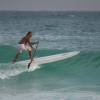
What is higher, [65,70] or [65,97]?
[65,97]

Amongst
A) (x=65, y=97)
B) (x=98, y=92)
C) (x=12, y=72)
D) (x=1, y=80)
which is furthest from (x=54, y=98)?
(x=12, y=72)

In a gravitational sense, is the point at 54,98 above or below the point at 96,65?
above

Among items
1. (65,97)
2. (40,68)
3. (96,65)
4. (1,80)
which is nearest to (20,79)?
(1,80)

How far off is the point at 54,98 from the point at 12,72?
395 cm

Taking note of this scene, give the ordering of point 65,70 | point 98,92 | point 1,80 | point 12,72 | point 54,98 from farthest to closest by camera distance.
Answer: point 65,70, point 12,72, point 1,80, point 98,92, point 54,98

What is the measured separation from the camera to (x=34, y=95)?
40.8 feet

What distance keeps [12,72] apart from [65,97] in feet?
12.9

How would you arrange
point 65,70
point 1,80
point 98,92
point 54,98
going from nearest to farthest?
point 54,98 → point 98,92 → point 1,80 → point 65,70

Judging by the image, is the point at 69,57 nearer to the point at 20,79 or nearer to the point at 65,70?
the point at 65,70

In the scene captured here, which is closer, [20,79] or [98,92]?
[98,92]

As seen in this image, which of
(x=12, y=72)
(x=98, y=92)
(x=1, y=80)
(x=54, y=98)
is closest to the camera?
(x=54, y=98)

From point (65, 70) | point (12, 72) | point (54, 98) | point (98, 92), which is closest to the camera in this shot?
point (54, 98)

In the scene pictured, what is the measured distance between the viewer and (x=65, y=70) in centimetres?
1705

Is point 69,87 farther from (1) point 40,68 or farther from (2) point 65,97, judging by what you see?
(1) point 40,68
